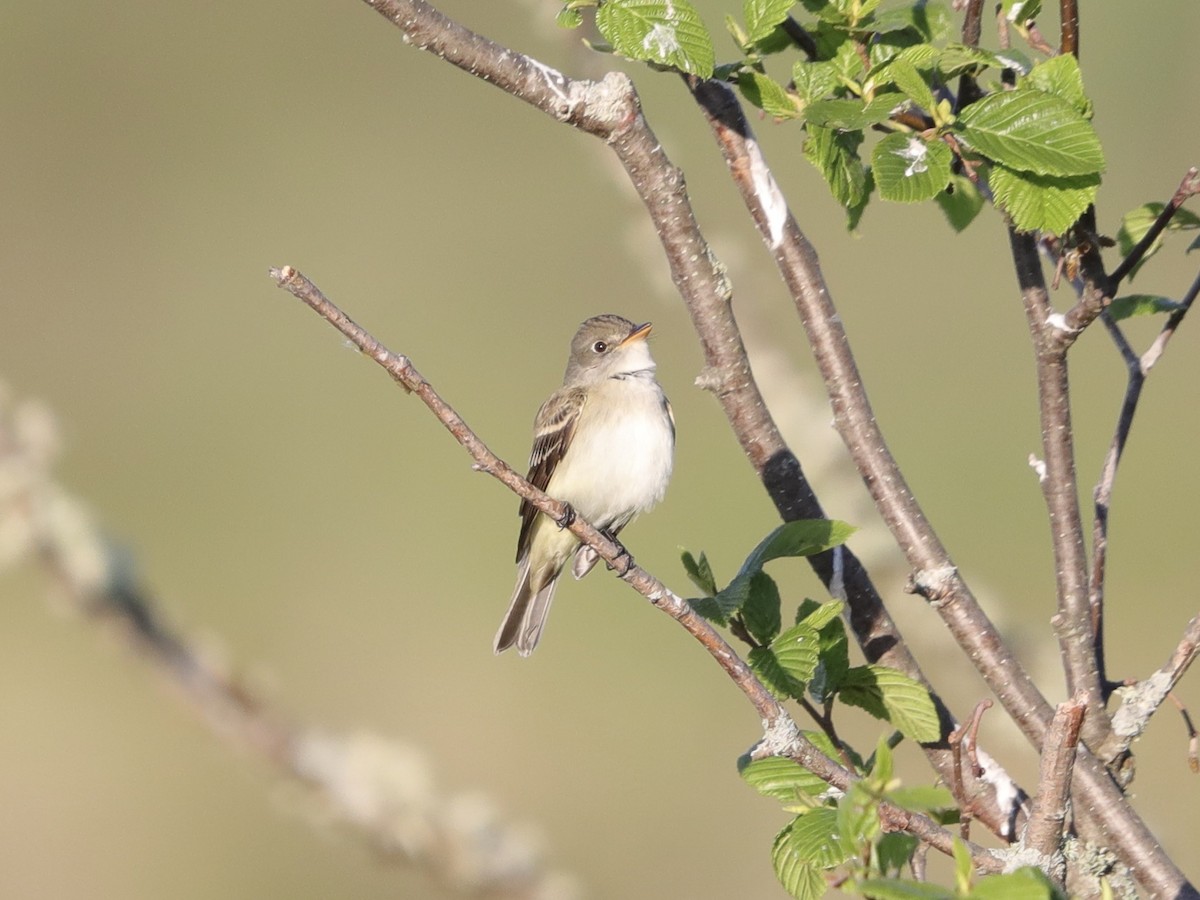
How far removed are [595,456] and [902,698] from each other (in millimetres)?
2313

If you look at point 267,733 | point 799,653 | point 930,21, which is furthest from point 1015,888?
point 267,733

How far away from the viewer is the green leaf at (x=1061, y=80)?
6.61 feet

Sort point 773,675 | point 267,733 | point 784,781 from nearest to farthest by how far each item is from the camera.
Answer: point 784,781 < point 773,675 < point 267,733

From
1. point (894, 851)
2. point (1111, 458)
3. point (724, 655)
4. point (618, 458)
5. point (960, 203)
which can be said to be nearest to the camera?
point (894, 851)

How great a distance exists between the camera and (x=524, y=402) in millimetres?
10648

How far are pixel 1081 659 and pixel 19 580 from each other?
9.77 metres

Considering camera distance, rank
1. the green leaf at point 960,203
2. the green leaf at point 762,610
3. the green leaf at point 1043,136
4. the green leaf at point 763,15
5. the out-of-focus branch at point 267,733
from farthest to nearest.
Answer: the out-of-focus branch at point 267,733 < the green leaf at point 960,203 < the green leaf at point 762,610 < the green leaf at point 763,15 < the green leaf at point 1043,136

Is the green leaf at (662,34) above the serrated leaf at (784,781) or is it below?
above

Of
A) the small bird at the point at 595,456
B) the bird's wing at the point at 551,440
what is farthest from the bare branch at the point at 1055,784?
the bird's wing at the point at 551,440

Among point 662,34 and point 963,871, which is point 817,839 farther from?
point 662,34

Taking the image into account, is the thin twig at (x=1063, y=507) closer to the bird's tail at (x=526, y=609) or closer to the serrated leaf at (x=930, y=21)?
the serrated leaf at (x=930, y=21)

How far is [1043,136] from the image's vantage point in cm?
Answer: 196

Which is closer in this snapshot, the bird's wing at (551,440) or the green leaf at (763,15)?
the green leaf at (763,15)

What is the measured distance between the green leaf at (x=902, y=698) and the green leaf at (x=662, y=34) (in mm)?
957
